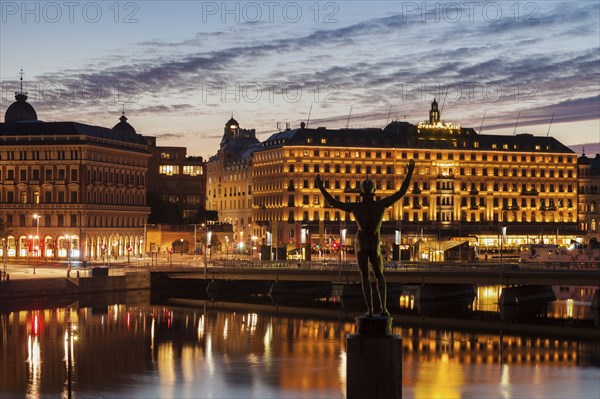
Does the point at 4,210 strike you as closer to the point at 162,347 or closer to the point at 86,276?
the point at 86,276

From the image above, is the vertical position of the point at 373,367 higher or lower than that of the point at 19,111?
lower

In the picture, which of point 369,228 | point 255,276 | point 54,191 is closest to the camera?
point 369,228

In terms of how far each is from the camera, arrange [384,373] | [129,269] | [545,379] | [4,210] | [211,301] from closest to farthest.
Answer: [384,373], [545,379], [211,301], [129,269], [4,210]

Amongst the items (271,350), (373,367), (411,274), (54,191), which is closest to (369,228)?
(373,367)

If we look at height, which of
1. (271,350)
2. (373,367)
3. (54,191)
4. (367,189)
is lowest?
(271,350)

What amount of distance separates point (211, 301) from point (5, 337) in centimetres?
4037

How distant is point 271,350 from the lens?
83.9 meters

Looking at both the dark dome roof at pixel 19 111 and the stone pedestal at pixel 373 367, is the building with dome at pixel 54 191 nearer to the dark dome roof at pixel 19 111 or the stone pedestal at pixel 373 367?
the dark dome roof at pixel 19 111

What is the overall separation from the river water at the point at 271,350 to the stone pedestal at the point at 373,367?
27.3 m

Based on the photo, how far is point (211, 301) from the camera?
12638 cm

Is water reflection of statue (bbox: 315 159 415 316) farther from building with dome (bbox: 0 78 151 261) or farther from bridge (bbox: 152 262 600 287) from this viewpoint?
building with dome (bbox: 0 78 151 261)

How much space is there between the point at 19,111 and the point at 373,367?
173987 millimetres

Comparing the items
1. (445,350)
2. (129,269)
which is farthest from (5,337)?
(129,269)

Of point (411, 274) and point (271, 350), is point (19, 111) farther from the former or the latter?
point (271, 350)
